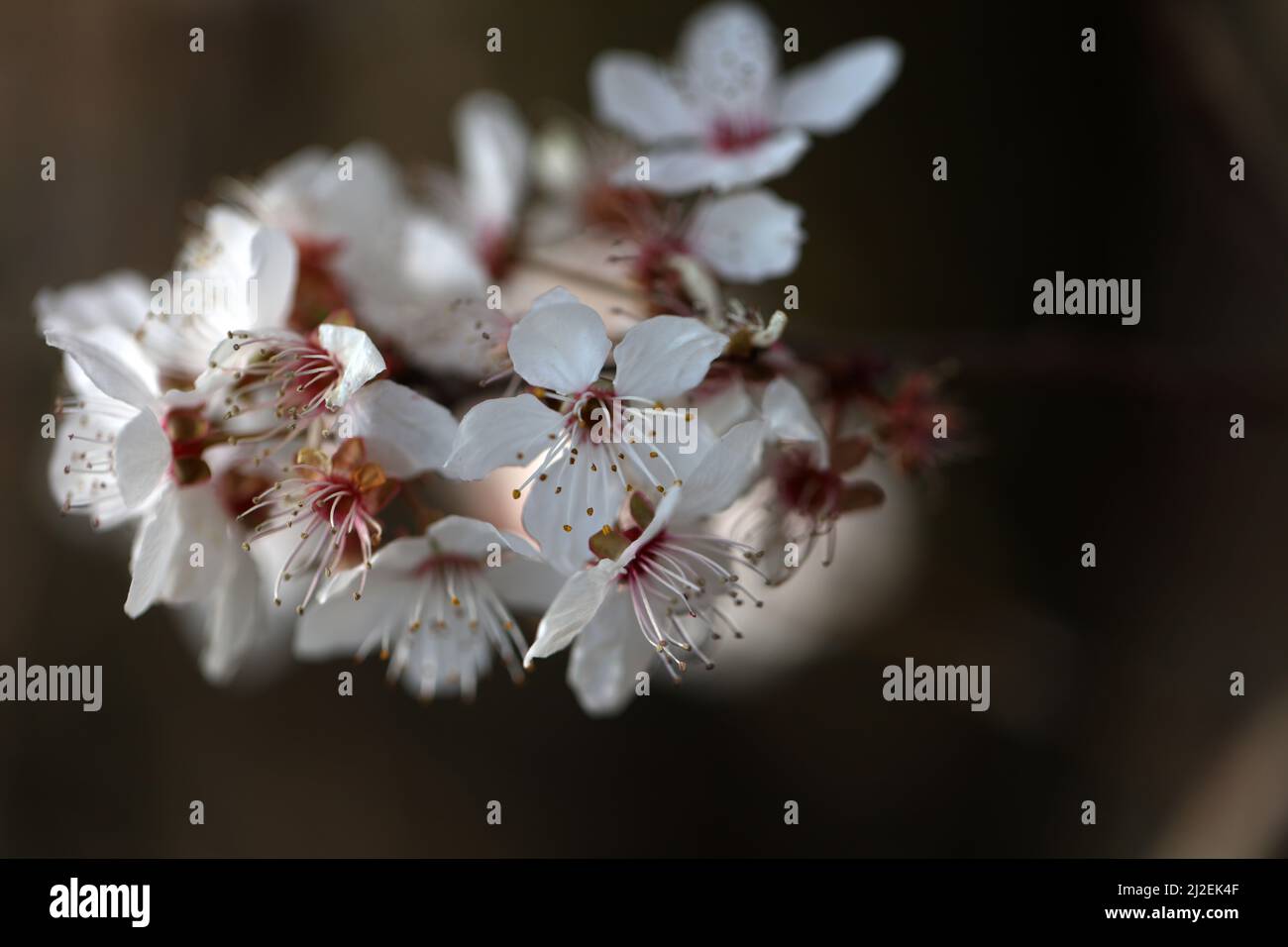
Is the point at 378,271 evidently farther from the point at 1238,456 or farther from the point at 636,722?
the point at 1238,456

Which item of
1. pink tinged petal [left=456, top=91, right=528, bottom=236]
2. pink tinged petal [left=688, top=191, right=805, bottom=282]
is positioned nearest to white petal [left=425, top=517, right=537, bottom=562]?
pink tinged petal [left=688, top=191, right=805, bottom=282]

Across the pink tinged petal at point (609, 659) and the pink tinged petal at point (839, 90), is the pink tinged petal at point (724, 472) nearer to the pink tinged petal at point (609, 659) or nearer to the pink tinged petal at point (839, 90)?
the pink tinged petal at point (609, 659)

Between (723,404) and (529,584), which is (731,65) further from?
(529,584)

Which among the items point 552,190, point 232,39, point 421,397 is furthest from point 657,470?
point 232,39
